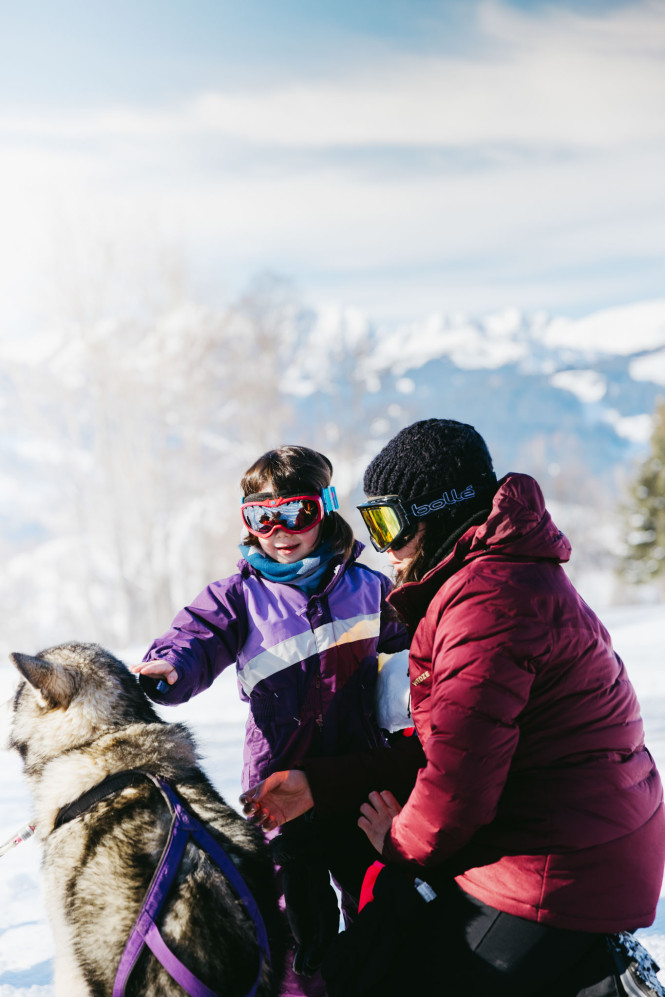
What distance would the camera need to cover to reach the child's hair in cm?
274

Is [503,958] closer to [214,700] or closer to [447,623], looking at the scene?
[447,623]

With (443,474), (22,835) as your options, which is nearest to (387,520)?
(443,474)

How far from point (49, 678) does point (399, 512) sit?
1.29m

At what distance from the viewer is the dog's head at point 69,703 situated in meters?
2.33

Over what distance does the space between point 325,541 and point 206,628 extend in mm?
566

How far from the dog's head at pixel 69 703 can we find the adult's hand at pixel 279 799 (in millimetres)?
551

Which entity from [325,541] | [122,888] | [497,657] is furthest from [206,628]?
[497,657]

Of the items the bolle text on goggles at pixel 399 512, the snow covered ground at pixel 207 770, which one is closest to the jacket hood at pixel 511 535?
the bolle text on goggles at pixel 399 512

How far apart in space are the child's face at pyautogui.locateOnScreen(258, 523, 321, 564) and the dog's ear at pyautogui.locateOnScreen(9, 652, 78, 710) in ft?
2.76

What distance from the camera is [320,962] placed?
6.72ft

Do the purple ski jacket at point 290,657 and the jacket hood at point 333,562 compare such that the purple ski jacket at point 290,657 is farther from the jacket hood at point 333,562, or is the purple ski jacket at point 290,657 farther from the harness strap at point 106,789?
the harness strap at point 106,789

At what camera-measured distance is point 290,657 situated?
2551 mm

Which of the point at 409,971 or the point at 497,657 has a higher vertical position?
the point at 497,657

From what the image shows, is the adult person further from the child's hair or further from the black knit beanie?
the child's hair
